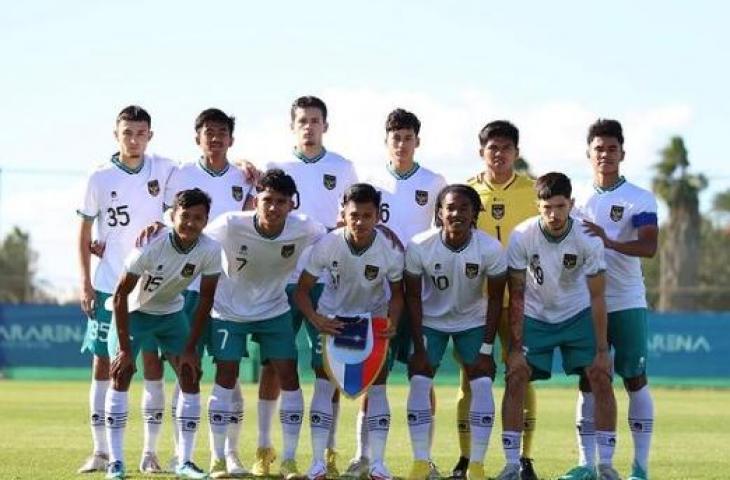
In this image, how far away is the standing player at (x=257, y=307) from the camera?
1135 cm

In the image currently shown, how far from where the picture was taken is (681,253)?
4178 centimetres

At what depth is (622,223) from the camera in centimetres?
1154

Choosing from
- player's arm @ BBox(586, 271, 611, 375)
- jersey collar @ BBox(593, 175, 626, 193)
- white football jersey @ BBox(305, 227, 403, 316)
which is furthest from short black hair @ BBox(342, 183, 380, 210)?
jersey collar @ BBox(593, 175, 626, 193)

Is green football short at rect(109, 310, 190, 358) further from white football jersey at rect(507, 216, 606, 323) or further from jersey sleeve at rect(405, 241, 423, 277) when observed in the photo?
white football jersey at rect(507, 216, 606, 323)

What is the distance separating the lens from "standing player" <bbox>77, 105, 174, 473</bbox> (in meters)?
12.2

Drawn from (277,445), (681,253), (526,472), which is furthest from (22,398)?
(681,253)

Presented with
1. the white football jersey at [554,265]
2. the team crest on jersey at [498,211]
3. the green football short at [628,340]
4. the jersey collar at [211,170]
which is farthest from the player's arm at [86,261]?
the green football short at [628,340]

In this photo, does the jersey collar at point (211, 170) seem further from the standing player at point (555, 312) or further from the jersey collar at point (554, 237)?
the jersey collar at point (554, 237)

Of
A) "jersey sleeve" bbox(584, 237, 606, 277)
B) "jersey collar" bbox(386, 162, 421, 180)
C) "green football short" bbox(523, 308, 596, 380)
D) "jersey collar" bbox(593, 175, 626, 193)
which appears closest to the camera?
"jersey sleeve" bbox(584, 237, 606, 277)

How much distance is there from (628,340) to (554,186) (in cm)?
135

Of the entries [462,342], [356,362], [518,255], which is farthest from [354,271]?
[518,255]

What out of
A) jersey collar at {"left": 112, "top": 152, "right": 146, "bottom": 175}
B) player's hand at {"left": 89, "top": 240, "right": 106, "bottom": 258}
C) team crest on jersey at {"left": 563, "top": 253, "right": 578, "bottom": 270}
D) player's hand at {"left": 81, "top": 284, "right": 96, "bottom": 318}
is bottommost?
player's hand at {"left": 81, "top": 284, "right": 96, "bottom": 318}

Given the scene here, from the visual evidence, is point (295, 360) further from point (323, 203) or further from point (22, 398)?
point (22, 398)

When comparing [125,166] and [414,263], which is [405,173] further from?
[125,166]
